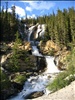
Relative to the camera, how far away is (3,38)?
174 ft

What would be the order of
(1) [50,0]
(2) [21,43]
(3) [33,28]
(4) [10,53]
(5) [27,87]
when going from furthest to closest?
(3) [33,28] → (2) [21,43] → (4) [10,53] → (5) [27,87] → (1) [50,0]

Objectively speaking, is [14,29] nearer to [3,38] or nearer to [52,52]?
[3,38]

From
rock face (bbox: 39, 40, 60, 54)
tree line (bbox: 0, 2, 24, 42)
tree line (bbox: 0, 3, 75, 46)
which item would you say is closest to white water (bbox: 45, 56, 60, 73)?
rock face (bbox: 39, 40, 60, 54)

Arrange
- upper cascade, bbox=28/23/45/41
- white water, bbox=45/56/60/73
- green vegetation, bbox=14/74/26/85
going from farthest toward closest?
upper cascade, bbox=28/23/45/41, white water, bbox=45/56/60/73, green vegetation, bbox=14/74/26/85

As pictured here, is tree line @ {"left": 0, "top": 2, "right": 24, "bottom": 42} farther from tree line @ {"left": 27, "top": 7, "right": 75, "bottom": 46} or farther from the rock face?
tree line @ {"left": 27, "top": 7, "right": 75, "bottom": 46}

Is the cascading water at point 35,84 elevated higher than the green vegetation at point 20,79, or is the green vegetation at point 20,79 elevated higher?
the green vegetation at point 20,79

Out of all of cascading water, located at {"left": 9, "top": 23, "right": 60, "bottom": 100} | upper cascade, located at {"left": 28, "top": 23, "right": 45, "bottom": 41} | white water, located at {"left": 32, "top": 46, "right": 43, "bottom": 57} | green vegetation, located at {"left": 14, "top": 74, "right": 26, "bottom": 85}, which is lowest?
cascading water, located at {"left": 9, "top": 23, "right": 60, "bottom": 100}

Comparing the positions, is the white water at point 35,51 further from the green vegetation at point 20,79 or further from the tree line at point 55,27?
the green vegetation at point 20,79

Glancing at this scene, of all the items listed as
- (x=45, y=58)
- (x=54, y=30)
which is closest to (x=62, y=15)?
(x=54, y=30)

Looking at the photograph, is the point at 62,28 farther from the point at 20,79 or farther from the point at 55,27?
the point at 20,79

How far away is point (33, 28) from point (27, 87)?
3341 centimetres

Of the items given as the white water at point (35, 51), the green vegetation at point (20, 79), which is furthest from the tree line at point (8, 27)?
the green vegetation at point (20, 79)

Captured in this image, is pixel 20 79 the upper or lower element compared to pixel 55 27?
lower

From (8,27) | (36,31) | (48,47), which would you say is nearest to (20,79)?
(48,47)
